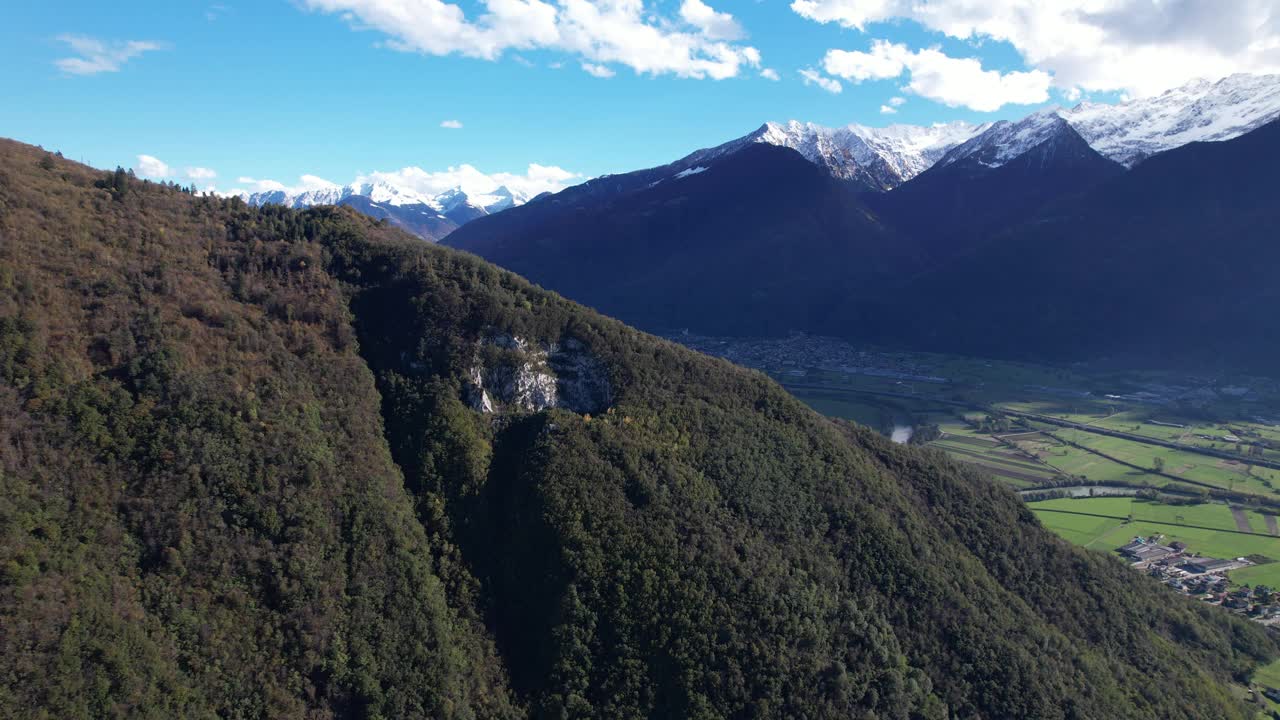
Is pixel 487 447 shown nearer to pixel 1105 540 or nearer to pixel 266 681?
pixel 266 681

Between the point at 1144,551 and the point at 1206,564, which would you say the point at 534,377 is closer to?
the point at 1144,551

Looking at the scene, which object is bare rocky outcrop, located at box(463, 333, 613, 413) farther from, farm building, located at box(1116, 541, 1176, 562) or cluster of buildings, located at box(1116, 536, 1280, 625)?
farm building, located at box(1116, 541, 1176, 562)

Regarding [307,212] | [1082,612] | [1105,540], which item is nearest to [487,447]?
[307,212]

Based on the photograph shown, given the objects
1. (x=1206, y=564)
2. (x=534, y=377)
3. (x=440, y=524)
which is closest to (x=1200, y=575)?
(x=1206, y=564)

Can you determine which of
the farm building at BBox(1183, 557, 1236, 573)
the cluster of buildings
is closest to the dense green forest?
the cluster of buildings

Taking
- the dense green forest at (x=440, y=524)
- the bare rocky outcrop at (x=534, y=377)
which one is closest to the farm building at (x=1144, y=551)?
the dense green forest at (x=440, y=524)

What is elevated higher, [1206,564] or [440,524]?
[440,524]

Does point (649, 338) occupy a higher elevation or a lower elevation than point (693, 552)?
higher
